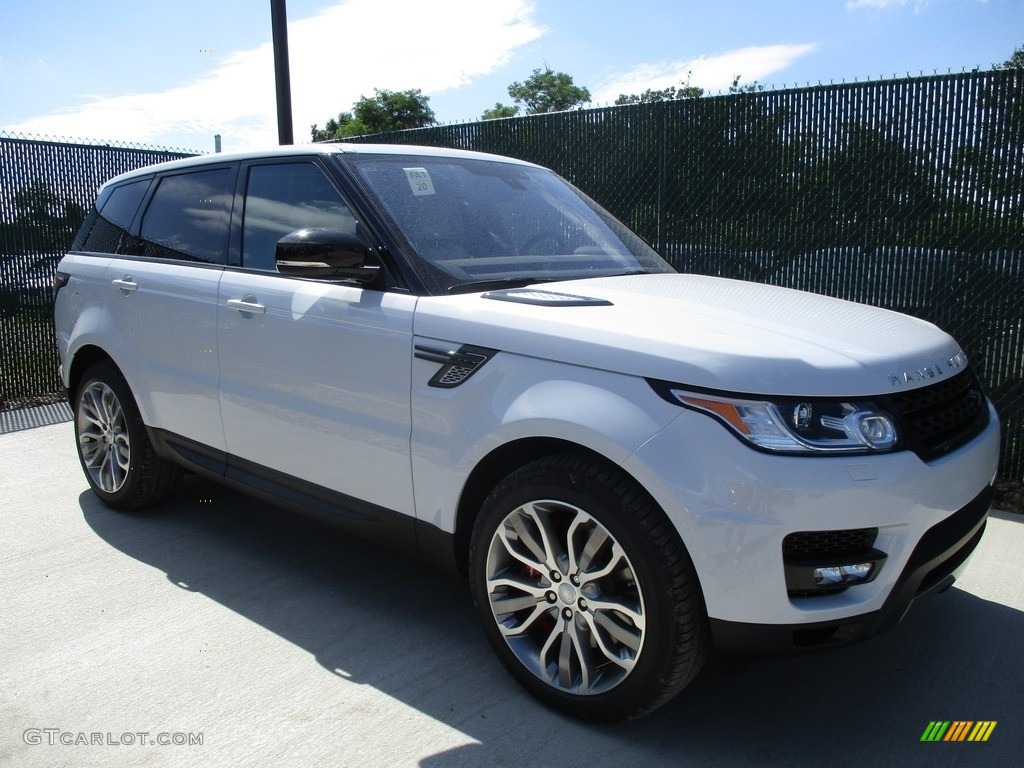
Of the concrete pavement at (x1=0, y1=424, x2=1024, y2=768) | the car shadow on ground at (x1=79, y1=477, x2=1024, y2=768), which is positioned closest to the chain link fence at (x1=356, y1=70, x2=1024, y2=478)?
the concrete pavement at (x1=0, y1=424, x2=1024, y2=768)

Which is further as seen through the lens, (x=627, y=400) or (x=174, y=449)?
(x=174, y=449)

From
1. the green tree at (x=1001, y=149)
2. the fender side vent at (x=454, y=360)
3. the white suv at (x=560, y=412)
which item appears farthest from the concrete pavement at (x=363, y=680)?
the green tree at (x=1001, y=149)

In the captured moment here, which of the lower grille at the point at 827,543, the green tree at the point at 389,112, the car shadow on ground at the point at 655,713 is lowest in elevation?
the car shadow on ground at the point at 655,713

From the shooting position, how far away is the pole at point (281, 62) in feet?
25.7

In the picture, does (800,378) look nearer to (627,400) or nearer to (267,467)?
(627,400)

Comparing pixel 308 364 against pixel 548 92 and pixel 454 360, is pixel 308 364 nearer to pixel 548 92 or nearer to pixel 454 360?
pixel 454 360

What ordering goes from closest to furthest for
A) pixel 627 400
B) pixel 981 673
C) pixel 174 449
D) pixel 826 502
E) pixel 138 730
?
pixel 826 502 < pixel 627 400 < pixel 138 730 < pixel 981 673 < pixel 174 449

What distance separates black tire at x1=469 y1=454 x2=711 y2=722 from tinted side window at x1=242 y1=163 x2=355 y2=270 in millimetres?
1369

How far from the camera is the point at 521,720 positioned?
2.80 meters

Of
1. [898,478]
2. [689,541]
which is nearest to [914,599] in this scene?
[898,478]

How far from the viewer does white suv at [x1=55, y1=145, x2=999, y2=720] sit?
235cm

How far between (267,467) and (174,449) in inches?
33.8

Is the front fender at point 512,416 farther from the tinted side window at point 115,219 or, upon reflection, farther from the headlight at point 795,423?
the tinted side window at point 115,219

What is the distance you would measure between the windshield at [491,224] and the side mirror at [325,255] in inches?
7.5
